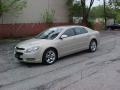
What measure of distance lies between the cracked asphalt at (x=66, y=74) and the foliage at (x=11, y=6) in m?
9.24

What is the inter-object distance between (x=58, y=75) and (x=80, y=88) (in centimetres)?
173

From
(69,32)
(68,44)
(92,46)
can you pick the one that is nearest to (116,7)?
(92,46)

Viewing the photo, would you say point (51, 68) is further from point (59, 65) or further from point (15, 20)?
point (15, 20)

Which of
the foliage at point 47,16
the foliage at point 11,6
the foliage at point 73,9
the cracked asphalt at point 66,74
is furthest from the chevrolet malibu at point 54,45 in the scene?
the foliage at point 73,9

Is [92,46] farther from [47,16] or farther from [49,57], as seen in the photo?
[47,16]

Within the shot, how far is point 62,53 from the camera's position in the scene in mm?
11102

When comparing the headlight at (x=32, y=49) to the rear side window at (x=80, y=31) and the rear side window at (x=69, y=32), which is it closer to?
the rear side window at (x=69, y=32)

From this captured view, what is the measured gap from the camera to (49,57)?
34.2 ft

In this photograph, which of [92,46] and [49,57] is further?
[92,46]

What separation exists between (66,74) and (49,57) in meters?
2.00

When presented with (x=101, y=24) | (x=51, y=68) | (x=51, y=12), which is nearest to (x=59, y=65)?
(x=51, y=68)

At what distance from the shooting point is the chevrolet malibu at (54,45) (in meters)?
10.1

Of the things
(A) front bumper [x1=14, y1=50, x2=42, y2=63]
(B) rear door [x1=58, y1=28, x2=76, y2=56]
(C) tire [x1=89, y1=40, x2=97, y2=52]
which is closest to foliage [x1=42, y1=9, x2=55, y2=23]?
(C) tire [x1=89, y1=40, x2=97, y2=52]

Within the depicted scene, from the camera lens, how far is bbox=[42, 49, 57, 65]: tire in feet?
33.7
